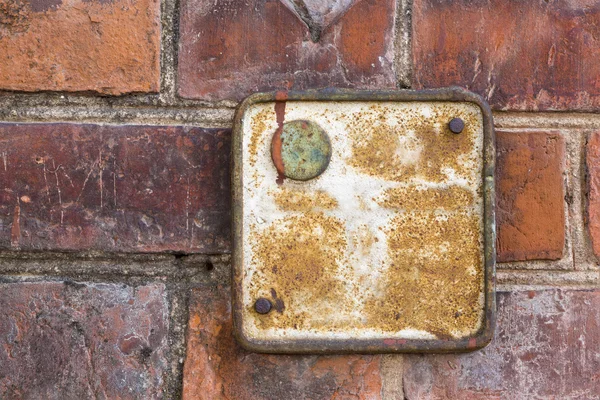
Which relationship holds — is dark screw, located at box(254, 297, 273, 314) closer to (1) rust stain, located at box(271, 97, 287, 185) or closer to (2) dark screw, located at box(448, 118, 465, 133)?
(1) rust stain, located at box(271, 97, 287, 185)

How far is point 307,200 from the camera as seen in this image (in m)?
0.51

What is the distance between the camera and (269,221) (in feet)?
1.65

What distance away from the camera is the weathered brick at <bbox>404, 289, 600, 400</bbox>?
54 centimetres

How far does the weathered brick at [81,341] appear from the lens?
52 cm

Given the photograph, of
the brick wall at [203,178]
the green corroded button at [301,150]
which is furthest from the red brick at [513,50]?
the green corroded button at [301,150]

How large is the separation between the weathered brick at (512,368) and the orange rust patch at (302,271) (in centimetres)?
10

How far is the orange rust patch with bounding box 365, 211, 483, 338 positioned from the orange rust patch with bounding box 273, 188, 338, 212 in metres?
0.06

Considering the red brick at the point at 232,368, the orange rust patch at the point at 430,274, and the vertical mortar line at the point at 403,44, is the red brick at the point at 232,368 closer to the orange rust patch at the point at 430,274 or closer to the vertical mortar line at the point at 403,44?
the orange rust patch at the point at 430,274

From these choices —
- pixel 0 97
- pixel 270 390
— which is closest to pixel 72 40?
pixel 0 97

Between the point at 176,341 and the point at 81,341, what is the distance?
83 millimetres

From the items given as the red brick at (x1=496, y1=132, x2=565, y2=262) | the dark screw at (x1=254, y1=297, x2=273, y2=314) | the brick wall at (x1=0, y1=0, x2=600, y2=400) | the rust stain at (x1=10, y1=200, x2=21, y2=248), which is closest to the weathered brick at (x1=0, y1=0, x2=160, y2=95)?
the brick wall at (x1=0, y1=0, x2=600, y2=400)

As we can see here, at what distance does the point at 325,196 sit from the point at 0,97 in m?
0.30

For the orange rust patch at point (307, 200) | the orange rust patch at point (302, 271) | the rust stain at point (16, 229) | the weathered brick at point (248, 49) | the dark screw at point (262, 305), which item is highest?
the weathered brick at point (248, 49)

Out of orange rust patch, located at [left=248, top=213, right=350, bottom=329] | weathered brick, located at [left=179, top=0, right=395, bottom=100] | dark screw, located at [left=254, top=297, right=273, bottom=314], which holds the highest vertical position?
weathered brick, located at [left=179, top=0, right=395, bottom=100]
